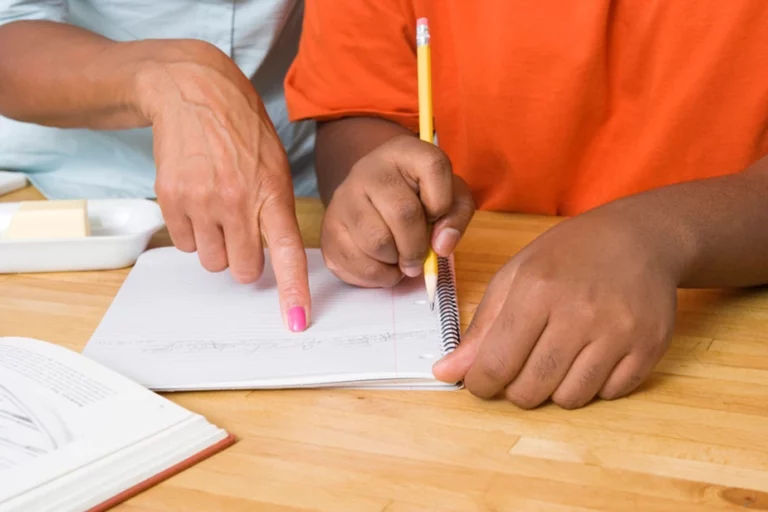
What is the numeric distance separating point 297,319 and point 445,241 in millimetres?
154

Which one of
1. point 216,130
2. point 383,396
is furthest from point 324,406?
point 216,130

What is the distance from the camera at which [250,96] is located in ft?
3.05

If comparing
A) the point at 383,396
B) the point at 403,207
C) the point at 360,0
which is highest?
the point at 360,0

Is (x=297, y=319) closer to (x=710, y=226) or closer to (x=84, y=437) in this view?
(x=84, y=437)

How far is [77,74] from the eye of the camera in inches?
39.9

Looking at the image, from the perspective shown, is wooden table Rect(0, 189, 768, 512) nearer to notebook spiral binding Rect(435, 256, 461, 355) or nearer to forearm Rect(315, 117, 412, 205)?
notebook spiral binding Rect(435, 256, 461, 355)

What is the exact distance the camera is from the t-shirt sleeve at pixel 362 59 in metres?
1.11

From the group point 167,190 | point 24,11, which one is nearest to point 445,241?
point 167,190

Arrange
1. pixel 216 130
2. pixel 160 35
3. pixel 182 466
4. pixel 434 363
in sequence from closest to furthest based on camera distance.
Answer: pixel 182 466
pixel 434 363
pixel 216 130
pixel 160 35

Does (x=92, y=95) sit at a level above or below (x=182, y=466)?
above

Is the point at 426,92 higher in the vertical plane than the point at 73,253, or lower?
higher

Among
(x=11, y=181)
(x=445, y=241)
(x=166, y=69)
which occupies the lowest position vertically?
(x=11, y=181)

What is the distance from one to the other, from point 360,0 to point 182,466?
2.29 ft

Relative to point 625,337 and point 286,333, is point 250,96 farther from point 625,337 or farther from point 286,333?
point 625,337
